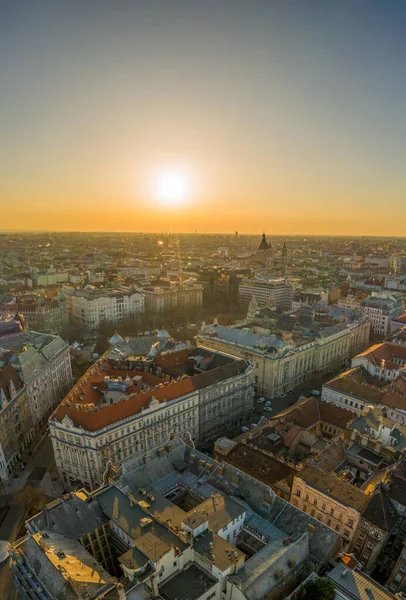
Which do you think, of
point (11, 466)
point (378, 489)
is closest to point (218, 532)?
point (378, 489)

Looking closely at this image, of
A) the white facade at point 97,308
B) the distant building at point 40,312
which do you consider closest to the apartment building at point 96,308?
the white facade at point 97,308

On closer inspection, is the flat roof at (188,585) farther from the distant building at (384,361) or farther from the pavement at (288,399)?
the distant building at (384,361)

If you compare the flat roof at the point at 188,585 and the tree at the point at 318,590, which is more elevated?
the flat roof at the point at 188,585

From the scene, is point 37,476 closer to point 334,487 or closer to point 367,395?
point 334,487

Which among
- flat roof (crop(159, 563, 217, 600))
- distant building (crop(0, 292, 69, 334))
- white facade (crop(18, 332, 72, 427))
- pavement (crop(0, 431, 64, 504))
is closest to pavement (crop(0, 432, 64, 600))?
pavement (crop(0, 431, 64, 504))

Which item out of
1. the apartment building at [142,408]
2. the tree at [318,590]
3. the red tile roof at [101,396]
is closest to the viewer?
the tree at [318,590]
